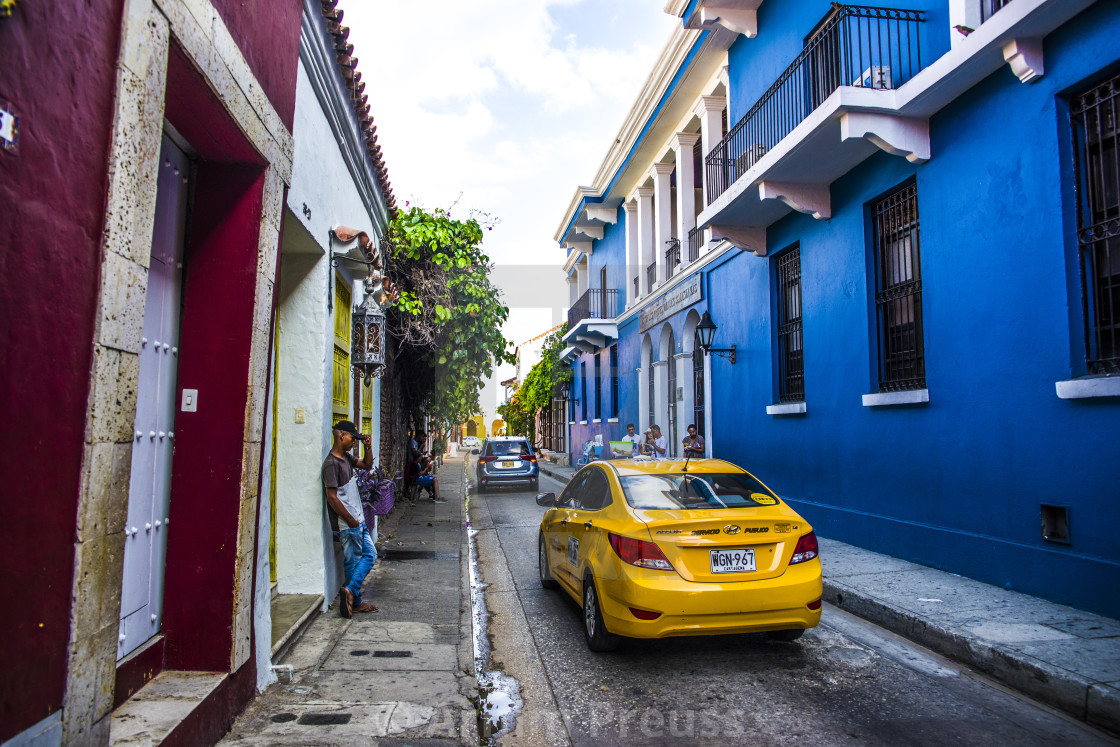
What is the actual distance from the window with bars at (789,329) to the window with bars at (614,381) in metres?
11.5

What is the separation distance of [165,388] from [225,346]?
38 cm

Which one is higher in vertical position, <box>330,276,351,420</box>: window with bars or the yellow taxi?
<box>330,276,351,420</box>: window with bars

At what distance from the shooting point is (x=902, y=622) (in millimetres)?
5984

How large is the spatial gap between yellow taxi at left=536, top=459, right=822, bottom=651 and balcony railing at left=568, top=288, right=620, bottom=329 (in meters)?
18.2

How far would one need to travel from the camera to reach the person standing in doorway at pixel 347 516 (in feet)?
20.7

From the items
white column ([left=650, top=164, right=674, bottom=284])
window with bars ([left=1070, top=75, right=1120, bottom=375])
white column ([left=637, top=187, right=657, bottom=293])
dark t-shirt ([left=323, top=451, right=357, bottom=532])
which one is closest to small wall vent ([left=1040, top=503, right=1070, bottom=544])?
window with bars ([left=1070, top=75, right=1120, bottom=375])

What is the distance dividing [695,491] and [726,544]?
2.41 feet

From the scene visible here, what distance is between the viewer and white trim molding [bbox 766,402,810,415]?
431 inches

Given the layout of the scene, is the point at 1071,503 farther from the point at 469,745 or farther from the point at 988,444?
the point at 469,745

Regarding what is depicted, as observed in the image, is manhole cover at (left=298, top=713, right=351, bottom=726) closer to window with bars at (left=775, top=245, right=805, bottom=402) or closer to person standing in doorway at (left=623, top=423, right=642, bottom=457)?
window with bars at (left=775, top=245, right=805, bottom=402)

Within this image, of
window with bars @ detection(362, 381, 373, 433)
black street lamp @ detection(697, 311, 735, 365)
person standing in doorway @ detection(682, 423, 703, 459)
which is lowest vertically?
person standing in doorway @ detection(682, 423, 703, 459)

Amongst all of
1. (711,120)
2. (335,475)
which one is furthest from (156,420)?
(711,120)

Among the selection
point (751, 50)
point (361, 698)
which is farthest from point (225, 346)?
point (751, 50)

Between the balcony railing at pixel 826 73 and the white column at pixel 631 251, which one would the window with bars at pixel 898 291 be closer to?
the balcony railing at pixel 826 73
